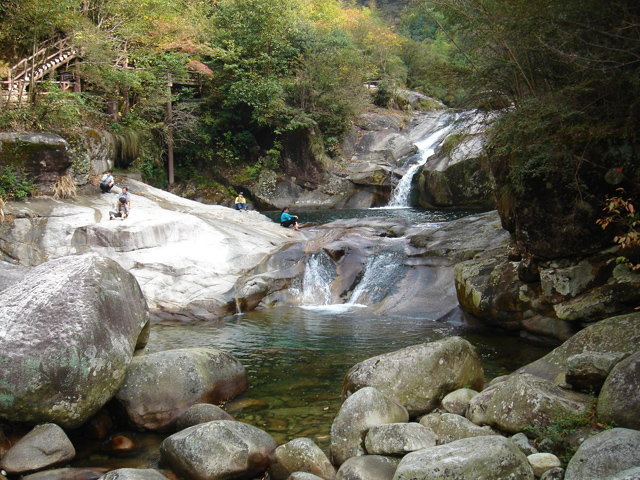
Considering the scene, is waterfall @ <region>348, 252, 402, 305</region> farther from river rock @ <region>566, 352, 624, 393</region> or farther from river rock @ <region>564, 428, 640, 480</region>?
river rock @ <region>564, 428, 640, 480</region>

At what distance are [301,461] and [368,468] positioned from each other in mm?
725

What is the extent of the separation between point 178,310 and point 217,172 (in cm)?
1761

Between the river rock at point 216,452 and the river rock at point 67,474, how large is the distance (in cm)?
66

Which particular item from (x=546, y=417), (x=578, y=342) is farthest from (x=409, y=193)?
(x=546, y=417)

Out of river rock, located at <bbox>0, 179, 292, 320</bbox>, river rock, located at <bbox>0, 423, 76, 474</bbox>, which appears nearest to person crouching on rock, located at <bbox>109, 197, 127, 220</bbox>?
river rock, located at <bbox>0, 179, 292, 320</bbox>

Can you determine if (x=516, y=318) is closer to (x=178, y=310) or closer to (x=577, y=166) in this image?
(x=577, y=166)

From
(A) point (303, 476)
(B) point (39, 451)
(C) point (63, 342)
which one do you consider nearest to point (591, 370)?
(A) point (303, 476)

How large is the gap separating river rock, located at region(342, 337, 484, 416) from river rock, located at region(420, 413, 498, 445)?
0.64 m

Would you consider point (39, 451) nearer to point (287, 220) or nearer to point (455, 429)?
point (455, 429)

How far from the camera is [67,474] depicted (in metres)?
4.97

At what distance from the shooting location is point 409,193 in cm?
2409

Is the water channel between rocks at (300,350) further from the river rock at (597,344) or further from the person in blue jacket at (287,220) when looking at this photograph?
the person in blue jacket at (287,220)

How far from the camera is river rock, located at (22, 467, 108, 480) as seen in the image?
4.89 metres

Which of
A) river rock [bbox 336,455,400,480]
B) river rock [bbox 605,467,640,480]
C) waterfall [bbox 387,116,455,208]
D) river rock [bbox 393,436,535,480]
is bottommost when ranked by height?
river rock [bbox 336,455,400,480]
